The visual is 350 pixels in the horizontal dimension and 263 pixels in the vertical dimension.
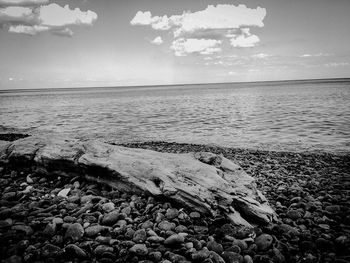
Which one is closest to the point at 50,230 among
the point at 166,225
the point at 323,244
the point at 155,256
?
the point at 155,256

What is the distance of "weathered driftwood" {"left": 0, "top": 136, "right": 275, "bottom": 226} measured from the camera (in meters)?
5.73

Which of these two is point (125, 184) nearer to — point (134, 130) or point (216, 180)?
point (216, 180)

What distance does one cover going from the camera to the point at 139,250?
14.3ft

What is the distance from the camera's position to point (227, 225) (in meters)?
5.22

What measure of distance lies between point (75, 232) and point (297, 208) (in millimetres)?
5561

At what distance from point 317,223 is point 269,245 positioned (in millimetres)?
1844

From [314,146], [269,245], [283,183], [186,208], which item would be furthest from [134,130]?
[269,245]

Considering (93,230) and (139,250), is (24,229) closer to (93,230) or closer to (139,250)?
(93,230)

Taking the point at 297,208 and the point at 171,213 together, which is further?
the point at 297,208

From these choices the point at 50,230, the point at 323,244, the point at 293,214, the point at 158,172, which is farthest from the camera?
the point at 158,172

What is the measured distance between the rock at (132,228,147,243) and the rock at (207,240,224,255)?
4.14ft

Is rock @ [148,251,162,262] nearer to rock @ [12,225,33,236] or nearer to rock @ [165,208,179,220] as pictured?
rock @ [165,208,179,220]

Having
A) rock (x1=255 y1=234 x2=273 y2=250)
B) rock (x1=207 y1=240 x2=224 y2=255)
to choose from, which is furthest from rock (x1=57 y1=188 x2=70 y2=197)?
rock (x1=255 y1=234 x2=273 y2=250)

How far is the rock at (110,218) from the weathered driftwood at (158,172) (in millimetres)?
1029
